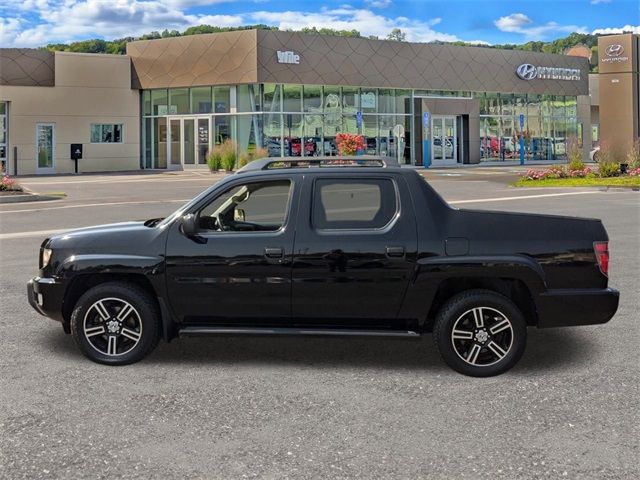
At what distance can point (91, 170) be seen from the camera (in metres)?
45.2

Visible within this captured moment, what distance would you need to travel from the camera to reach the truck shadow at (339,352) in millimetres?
6129

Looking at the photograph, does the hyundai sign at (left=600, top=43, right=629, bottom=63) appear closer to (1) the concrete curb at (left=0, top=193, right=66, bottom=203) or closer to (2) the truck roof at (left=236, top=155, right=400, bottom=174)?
(1) the concrete curb at (left=0, top=193, right=66, bottom=203)

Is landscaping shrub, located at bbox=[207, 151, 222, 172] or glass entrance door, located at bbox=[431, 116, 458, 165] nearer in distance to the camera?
landscaping shrub, located at bbox=[207, 151, 222, 172]

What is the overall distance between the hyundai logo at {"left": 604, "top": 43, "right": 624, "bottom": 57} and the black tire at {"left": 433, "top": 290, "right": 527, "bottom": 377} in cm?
4458

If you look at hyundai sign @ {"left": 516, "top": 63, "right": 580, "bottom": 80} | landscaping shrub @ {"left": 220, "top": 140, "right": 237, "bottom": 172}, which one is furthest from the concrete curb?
hyundai sign @ {"left": 516, "top": 63, "right": 580, "bottom": 80}

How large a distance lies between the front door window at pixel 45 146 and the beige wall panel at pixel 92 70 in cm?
249

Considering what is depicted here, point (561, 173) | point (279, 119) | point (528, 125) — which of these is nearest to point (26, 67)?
point (279, 119)

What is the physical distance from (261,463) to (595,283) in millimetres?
3032

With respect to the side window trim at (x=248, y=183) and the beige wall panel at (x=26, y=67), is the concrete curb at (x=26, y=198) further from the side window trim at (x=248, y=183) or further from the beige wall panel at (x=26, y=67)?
the beige wall panel at (x=26, y=67)

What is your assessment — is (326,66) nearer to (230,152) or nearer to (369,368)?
(230,152)

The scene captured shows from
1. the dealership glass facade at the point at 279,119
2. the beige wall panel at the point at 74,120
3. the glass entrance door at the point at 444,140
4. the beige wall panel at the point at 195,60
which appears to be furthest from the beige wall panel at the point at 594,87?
the beige wall panel at the point at 74,120

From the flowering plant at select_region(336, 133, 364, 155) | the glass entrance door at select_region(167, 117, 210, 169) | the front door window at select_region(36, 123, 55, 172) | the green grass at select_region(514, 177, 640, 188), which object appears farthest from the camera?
the glass entrance door at select_region(167, 117, 210, 169)

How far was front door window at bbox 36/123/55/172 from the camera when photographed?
43.2 m

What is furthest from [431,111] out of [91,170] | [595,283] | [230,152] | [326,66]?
[595,283]
